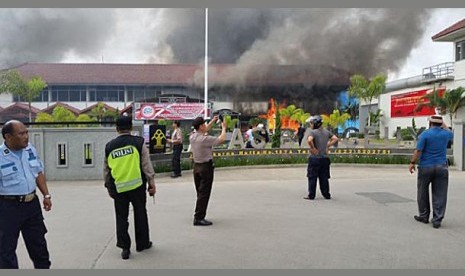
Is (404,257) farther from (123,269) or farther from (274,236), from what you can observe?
(123,269)

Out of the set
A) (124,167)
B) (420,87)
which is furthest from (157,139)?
(420,87)

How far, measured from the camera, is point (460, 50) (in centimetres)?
2762

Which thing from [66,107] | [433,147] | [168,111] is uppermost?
[66,107]

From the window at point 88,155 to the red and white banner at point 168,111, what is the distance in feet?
102

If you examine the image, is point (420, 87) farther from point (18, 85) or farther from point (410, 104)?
point (18, 85)

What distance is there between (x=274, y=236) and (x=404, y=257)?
1.40 meters

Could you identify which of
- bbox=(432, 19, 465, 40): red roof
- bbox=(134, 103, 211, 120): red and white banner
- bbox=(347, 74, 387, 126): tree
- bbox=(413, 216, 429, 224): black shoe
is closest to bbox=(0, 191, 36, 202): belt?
bbox=(413, 216, 429, 224): black shoe

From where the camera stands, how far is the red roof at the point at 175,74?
40844 mm

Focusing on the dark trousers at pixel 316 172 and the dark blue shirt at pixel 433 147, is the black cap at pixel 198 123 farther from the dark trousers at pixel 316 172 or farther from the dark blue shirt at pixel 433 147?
the dark blue shirt at pixel 433 147

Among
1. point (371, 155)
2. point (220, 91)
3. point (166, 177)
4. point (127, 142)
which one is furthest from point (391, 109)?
point (127, 142)

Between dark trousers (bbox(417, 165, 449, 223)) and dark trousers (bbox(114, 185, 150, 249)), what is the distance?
11.4 feet

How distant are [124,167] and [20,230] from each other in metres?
1.09

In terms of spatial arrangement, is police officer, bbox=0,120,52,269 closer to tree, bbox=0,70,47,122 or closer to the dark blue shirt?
the dark blue shirt

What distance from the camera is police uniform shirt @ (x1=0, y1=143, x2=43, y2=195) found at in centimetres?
341
